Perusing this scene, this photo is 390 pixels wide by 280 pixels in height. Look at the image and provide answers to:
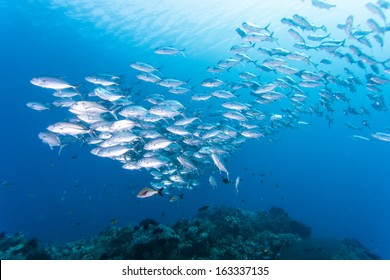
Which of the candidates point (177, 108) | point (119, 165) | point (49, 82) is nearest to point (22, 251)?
point (49, 82)

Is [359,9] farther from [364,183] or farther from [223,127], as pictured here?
[223,127]

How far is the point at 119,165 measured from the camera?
36062 millimetres

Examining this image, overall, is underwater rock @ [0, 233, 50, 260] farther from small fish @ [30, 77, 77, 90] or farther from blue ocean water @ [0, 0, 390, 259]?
blue ocean water @ [0, 0, 390, 259]

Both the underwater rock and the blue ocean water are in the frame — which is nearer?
the underwater rock

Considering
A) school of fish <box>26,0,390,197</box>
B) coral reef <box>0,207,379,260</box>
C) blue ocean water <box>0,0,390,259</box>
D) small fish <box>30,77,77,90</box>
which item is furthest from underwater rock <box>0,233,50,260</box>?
blue ocean water <box>0,0,390,259</box>

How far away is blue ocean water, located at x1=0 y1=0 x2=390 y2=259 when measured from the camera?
3152 centimetres

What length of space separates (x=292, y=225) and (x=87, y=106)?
47.2 feet

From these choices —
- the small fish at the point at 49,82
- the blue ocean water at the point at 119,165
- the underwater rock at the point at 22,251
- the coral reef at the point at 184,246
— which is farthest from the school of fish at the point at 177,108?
the blue ocean water at the point at 119,165

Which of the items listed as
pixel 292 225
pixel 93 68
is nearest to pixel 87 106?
pixel 292 225

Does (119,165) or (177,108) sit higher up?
(119,165)

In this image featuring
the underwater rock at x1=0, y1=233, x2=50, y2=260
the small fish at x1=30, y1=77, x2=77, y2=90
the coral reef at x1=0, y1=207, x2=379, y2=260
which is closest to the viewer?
the coral reef at x1=0, y1=207, x2=379, y2=260

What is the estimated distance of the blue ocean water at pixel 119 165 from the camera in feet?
103

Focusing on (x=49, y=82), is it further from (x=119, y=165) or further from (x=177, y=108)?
(x=119, y=165)

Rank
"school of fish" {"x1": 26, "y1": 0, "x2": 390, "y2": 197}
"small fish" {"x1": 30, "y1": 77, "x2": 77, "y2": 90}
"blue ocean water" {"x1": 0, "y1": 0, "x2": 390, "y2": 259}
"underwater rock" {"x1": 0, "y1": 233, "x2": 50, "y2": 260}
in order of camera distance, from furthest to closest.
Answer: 1. "blue ocean water" {"x1": 0, "y1": 0, "x2": 390, "y2": 259}
2. "underwater rock" {"x1": 0, "y1": 233, "x2": 50, "y2": 260}
3. "school of fish" {"x1": 26, "y1": 0, "x2": 390, "y2": 197}
4. "small fish" {"x1": 30, "y1": 77, "x2": 77, "y2": 90}
